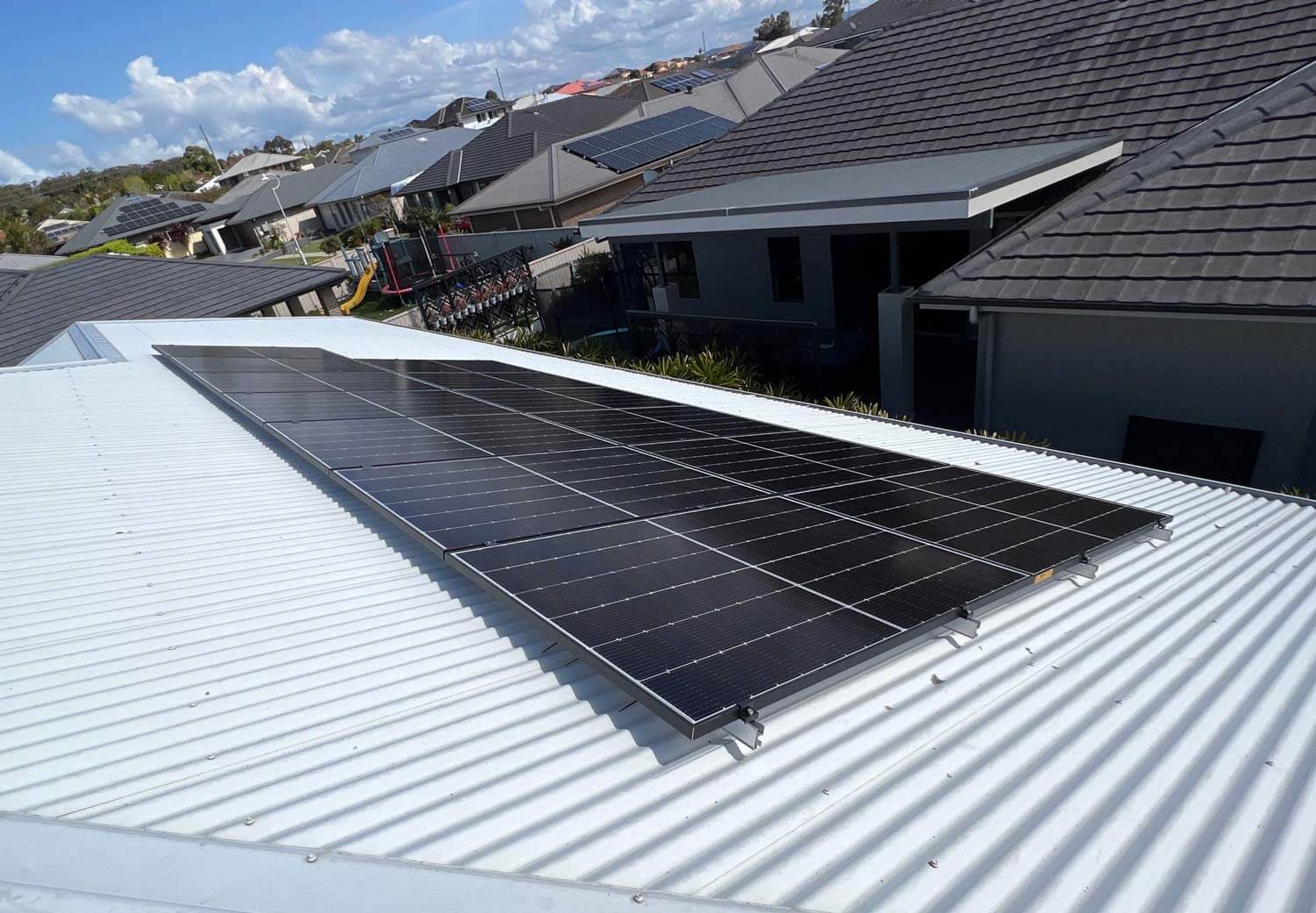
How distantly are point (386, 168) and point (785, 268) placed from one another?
166 feet

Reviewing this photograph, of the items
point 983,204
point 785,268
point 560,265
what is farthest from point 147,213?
point 983,204

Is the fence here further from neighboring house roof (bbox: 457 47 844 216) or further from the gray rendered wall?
the gray rendered wall

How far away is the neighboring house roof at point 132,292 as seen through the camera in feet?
67.9

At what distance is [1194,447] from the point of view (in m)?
9.94

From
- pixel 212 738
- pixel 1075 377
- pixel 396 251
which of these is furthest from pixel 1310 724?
pixel 396 251

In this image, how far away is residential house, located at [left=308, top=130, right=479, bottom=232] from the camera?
55.2 meters

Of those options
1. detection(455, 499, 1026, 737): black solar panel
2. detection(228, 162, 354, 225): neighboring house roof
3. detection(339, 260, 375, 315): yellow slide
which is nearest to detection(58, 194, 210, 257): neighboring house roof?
detection(228, 162, 354, 225): neighboring house roof

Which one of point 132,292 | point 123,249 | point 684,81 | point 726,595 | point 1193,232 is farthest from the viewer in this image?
point 684,81

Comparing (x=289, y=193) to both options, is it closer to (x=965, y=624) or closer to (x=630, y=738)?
(x=630, y=738)

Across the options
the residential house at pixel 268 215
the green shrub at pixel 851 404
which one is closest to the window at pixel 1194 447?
the green shrub at pixel 851 404

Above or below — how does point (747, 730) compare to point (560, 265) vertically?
above

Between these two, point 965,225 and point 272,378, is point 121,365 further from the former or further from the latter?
point 965,225

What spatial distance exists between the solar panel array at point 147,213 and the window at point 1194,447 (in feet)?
267

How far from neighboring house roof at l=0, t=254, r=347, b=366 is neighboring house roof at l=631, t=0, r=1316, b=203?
40.4ft
